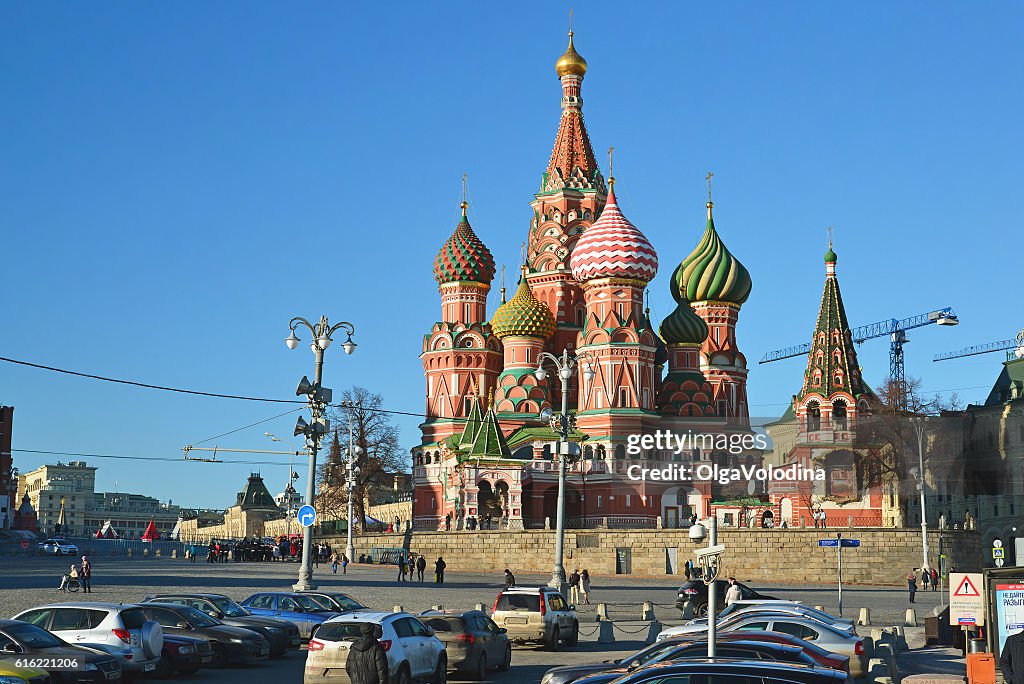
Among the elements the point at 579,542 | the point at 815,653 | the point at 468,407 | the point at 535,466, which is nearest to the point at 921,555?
the point at 579,542

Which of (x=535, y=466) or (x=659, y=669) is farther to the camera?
(x=535, y=466)

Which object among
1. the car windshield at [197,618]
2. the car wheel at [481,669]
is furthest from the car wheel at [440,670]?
the car windshield at [197,618]

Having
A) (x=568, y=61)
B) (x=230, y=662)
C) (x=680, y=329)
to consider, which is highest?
(x=568, y=61)

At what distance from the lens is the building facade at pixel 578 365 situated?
7475 cm

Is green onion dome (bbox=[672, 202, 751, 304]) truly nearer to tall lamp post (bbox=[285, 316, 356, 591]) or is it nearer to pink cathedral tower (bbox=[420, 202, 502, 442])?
pink cathedral tower (bbox=[420, 202, 502, 442])

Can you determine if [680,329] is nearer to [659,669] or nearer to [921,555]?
[921,555]

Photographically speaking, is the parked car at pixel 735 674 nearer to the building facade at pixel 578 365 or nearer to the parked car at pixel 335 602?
the parked car at pixel 335 602

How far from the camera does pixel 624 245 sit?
79000mm

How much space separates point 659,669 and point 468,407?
226 ft

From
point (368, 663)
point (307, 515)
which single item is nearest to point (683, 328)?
point (307, 515)

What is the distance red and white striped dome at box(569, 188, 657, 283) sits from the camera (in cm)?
7850

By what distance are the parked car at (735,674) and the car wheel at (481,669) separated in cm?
910

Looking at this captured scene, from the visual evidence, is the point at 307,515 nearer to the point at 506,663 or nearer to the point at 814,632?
the point at 506,663

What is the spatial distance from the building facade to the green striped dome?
9 cm
